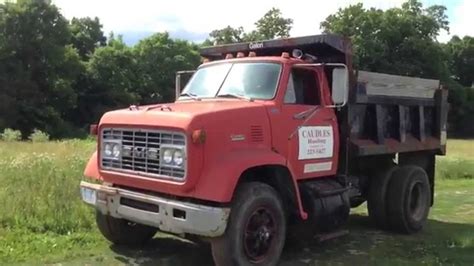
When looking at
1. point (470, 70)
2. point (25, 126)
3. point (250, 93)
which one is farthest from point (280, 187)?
point (470, 70)

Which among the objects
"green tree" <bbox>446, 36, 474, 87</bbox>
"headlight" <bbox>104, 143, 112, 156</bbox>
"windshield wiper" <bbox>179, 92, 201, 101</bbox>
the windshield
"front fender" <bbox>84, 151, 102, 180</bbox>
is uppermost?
"green tree" <bbox>446, 36, 474, 87</bbox>

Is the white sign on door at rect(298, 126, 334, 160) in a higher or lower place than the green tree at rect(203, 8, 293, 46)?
lower

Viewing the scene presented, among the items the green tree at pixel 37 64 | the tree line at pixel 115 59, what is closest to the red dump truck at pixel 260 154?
the tree line at pixel 115 59

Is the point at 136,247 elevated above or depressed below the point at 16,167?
below

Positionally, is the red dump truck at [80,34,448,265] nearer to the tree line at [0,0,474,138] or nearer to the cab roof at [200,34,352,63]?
the cab roof at [200,34,352,63]

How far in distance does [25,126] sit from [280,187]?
170 feet

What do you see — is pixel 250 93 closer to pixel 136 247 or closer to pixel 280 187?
pixel 280 187

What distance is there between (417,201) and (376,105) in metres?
2.10

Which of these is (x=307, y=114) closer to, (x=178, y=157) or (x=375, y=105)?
(x=375, y=105)

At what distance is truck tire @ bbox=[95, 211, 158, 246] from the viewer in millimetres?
7863

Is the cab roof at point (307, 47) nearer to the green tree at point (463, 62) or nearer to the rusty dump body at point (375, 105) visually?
the rusty dump body at point (375, 105)

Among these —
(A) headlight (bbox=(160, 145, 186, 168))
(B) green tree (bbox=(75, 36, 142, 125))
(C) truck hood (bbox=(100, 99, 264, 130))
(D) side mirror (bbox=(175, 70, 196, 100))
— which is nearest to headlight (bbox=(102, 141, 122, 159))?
(C) truck hood (bbox=(100, 99, 264, 130))

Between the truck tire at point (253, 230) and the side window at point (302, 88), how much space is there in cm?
135

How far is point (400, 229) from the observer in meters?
9.66
